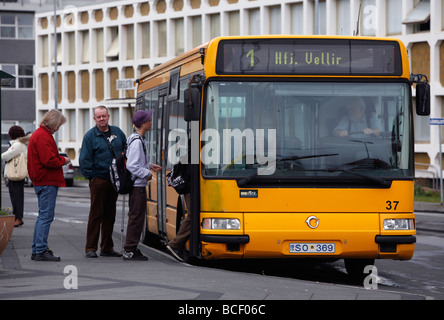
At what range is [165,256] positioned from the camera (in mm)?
13672

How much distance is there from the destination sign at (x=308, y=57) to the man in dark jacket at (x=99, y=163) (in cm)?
215

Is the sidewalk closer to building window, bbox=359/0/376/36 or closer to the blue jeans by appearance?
the blue jeans

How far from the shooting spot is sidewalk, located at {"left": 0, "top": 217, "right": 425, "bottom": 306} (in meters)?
9.21

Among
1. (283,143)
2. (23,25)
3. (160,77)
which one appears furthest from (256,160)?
(23,25)

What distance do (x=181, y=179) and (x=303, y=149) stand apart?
1.60m

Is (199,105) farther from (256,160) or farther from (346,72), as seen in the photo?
(346,72)

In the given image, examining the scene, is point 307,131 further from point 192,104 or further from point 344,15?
point 344,15

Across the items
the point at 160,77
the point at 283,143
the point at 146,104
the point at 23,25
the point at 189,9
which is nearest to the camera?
the point at 283,143

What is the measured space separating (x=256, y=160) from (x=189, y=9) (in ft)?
151

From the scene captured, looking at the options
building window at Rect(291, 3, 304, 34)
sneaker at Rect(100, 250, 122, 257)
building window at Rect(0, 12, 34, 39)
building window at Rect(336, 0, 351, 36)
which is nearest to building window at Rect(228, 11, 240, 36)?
building window at Rect(291, 3, 304, 34)

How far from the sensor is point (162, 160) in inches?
582

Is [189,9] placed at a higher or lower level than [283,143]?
higher

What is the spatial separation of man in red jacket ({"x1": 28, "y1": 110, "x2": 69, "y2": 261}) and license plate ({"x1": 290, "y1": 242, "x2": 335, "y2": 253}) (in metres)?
2.99
